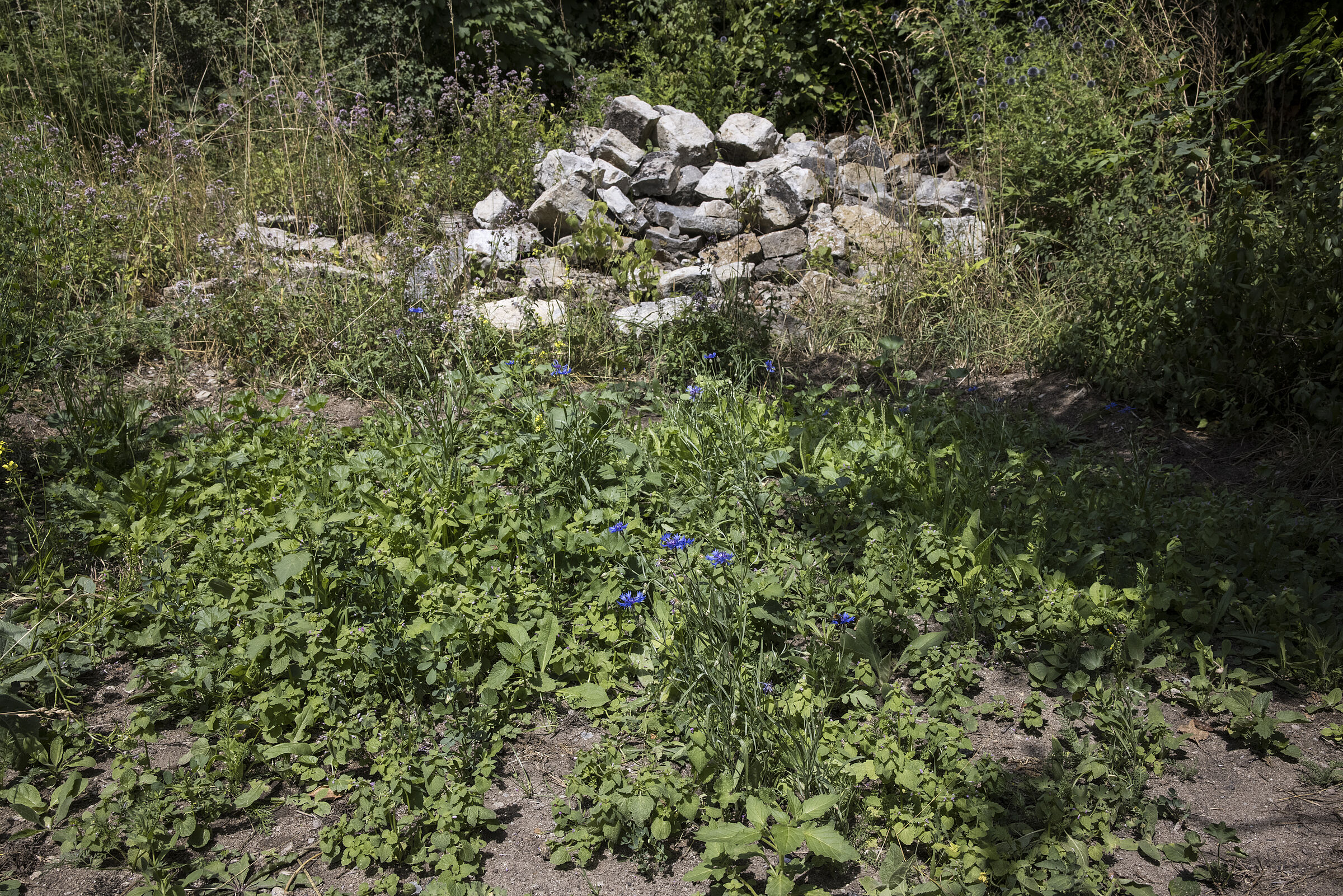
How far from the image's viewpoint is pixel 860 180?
680 centimetres

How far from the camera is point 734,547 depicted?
291 centimetres

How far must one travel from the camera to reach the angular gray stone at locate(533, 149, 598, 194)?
237 inches

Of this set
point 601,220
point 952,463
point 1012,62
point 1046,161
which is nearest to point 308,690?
point 952,463

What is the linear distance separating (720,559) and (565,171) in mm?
4441

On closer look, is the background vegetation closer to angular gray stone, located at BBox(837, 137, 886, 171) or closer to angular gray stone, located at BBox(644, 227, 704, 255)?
angular gray stone, located at BBox(837, 137, 886, 171)

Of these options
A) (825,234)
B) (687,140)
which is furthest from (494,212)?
(825,234)

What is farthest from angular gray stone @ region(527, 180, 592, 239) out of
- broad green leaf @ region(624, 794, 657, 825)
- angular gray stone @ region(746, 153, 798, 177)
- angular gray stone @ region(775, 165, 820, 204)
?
broad green leaf @ region(624, 794, 657, 825)

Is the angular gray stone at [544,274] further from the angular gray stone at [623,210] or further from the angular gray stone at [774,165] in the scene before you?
the angular gray stone at [774,165]

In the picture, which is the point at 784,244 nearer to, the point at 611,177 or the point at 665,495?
the point at 611,177

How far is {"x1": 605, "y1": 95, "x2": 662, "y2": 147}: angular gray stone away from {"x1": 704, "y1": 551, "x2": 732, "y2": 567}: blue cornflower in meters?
5.21

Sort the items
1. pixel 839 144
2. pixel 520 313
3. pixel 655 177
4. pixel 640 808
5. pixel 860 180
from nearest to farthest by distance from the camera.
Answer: pixel 640 808 → pixel 520 313 → pixel 655 177 → pixel 860 180 → pixel 839 144

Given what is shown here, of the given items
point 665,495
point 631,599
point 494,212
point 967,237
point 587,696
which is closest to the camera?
point 587,696

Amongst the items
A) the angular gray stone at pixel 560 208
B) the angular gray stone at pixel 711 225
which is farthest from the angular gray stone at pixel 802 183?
the angular gray stone at pixel 560 208

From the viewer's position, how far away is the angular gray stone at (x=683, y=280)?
17.9 feet
